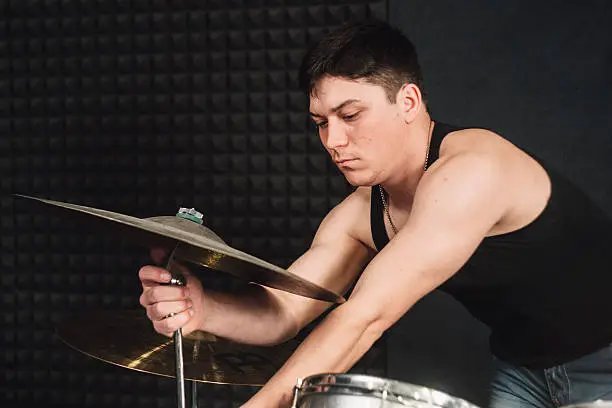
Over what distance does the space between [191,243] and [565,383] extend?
100cm

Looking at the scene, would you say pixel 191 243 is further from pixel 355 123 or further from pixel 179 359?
pixel 355 123

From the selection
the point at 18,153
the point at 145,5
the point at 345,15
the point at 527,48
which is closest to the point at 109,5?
the point at 145,5

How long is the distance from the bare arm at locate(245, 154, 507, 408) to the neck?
0.23m

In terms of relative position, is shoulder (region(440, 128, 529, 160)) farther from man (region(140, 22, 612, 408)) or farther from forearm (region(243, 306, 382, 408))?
forearm (region(243, 306, 382, 408))

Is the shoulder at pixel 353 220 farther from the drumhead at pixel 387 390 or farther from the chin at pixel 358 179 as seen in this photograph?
the drumhead at pixel 387 390

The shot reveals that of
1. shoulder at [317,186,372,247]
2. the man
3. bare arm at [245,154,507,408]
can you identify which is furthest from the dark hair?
shoulder at [317,186,372,247]

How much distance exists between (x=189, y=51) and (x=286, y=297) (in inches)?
64.4

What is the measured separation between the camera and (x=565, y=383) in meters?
1.84

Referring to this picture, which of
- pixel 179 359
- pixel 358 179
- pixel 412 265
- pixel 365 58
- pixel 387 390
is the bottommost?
pixel 387 390

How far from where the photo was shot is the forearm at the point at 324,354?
137 centimetres

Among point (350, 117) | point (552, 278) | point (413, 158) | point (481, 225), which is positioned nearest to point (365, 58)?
point (350, 117)

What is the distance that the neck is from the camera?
1853mm

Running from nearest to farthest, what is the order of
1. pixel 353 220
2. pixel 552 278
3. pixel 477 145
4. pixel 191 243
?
pixel 191 243, pixel 477 145, pixel 552 278, pixel 353 220

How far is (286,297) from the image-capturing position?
209cm
